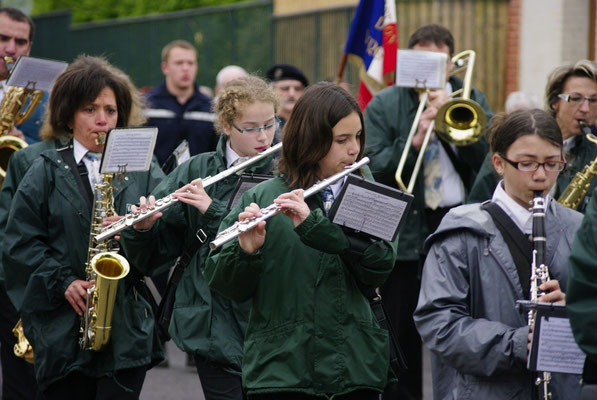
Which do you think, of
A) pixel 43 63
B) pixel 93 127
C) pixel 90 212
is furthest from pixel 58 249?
pixel 43 63

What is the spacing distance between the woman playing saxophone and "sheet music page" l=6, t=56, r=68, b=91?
4.53ft

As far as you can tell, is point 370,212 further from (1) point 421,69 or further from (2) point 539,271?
(1) point 421,69

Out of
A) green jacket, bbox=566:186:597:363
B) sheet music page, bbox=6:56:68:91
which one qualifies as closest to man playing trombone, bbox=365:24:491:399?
sheet music page, bbox=6:56:68:91

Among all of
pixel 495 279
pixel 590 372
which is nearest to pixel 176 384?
pixel 495 279

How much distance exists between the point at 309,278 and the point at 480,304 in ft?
2.16

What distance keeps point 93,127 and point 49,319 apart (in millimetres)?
960

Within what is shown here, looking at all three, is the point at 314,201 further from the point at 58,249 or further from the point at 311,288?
the point at 58,249

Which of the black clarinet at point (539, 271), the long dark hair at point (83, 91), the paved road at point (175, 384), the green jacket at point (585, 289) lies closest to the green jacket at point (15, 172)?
the long dark hair at point (83, 91)

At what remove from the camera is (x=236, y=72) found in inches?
452

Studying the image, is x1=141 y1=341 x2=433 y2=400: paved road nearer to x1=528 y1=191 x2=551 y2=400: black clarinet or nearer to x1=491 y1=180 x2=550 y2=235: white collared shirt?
x1=491 y1=180 x2=550 y2=235: white collared shirt

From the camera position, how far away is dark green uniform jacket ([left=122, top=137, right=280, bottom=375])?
5312 millimetres

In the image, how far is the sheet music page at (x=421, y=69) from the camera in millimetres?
6973

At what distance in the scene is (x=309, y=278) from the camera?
4.34m

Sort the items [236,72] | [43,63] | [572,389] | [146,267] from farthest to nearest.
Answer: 1. [236,72]
2. [43,63]
3. [146,267]
4. [572,389]
